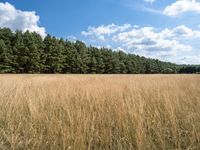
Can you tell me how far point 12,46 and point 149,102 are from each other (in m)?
47.4

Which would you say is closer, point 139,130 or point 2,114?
point 139,130

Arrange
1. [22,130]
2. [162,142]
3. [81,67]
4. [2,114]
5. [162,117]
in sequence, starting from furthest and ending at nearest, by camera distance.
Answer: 1. [81,67]
2. [2,114]
3. [162,117]
4. [22,130]
5. [162,142]

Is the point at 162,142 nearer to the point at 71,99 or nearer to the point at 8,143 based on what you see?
the point at 8,143

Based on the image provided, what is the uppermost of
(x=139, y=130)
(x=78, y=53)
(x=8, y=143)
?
(x=78, y=53)

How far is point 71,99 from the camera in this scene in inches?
224

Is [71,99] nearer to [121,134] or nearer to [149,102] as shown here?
[149,102]

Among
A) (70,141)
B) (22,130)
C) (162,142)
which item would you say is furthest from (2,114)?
(162,142)

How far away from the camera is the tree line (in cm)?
4784

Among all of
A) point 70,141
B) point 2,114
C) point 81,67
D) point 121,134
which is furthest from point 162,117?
point 81,67

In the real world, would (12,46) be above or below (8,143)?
above

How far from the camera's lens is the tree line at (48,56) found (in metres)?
47.8

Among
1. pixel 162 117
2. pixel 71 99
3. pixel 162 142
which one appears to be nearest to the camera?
pixel 162 142

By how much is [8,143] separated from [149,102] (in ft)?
9.56

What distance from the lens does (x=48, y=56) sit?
2132 inches
